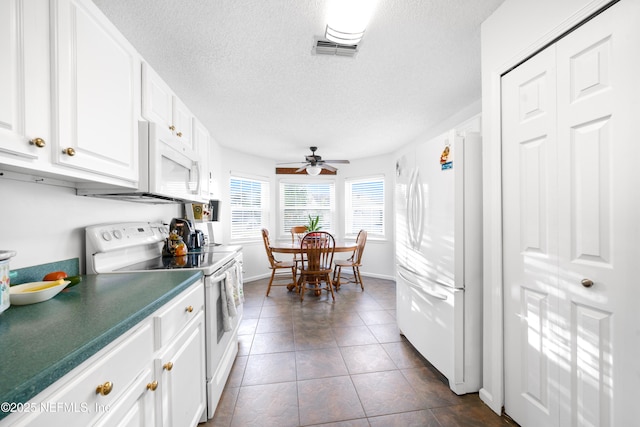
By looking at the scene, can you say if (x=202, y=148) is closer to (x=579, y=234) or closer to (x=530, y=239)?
(x=530, y=239)

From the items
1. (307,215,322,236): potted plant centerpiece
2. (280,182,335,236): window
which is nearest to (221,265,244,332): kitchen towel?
(307,215,322,236): potted plant centerpiece

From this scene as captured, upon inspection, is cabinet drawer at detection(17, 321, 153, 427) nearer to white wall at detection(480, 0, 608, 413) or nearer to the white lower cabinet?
the white lower cabinet

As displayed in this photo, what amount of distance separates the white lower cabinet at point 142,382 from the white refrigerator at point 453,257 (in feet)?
5.07

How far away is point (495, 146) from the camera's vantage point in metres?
1.53

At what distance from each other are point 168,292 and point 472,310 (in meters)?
1.77

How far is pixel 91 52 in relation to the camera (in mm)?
1121

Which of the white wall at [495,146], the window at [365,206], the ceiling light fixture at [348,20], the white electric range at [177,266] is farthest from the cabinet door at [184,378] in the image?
the window at [365,206]

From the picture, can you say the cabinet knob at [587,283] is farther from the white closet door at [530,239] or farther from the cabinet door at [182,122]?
the cabinet door at [182,122]

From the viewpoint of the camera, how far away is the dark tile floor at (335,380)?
4.98ft

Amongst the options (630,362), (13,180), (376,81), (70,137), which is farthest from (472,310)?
(13,180)

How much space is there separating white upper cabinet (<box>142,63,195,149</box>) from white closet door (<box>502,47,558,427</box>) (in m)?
2.06

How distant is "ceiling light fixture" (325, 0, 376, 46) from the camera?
136cm

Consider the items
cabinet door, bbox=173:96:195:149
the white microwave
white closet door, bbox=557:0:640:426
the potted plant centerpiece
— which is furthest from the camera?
the potted plant centerpiece

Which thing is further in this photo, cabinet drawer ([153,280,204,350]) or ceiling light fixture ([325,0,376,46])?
ceiling light fixture ([325,0,376,46])
